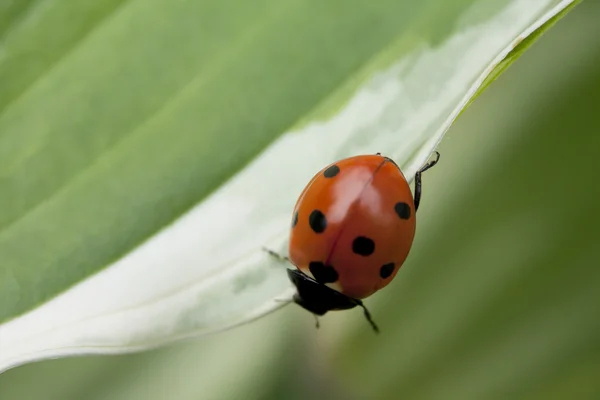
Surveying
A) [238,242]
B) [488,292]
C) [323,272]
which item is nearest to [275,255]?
[238,242]

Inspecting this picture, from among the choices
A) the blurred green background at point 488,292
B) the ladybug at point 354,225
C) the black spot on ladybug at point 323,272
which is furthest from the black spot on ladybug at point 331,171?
the blurred green background at point 488,292

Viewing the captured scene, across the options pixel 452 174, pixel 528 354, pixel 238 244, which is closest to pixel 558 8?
pixel 238 244

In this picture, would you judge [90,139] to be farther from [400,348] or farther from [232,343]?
[400,348]

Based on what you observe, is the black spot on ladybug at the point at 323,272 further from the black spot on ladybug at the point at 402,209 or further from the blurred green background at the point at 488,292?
the blurred green background at the point at 488,292

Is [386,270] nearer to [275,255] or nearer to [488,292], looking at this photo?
[275,255]

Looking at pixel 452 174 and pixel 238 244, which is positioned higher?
pixel 452 174

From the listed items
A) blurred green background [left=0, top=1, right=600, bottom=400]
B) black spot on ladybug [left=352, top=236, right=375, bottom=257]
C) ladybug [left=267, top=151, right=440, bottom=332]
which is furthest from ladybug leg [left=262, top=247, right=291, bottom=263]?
blurred green background [left=0, top=1, right=600, bottom=400]
